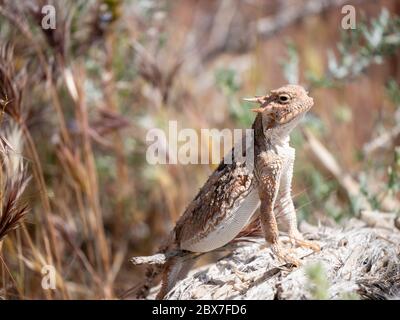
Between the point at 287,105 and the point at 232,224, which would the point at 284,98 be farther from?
the point at 232,224

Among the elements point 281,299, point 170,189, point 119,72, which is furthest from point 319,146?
point 281,299

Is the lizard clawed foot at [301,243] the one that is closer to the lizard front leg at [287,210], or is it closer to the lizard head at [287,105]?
the lizard front leg at [287,210]

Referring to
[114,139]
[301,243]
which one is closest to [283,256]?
[301,243]

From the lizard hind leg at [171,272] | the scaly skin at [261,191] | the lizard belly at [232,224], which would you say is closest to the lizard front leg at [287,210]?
the scaly skin at [261,191]

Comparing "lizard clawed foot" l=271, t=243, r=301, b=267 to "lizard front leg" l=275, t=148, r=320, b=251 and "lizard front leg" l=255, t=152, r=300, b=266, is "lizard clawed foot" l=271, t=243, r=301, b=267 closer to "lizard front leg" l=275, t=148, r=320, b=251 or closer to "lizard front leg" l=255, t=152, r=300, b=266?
"lizard front leg" l=255, t=152, r=300, b=266
